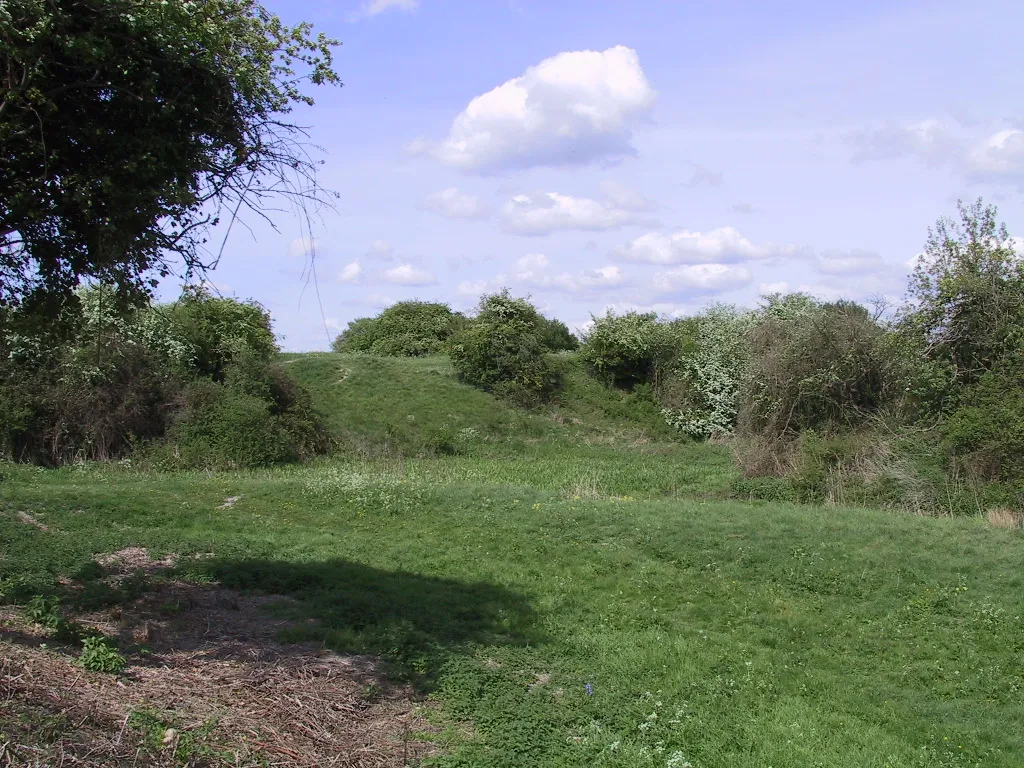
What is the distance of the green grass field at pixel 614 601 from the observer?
274 inches

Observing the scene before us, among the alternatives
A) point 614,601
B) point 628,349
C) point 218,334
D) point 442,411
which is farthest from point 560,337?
point 614,601

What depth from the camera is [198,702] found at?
580 centimetres

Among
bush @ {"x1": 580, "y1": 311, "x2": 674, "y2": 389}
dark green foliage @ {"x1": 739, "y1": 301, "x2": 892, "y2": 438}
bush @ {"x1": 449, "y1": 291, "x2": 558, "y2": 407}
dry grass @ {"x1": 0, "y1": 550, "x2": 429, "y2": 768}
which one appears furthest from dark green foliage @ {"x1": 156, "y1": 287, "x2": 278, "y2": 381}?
dry grass @ {"x1": 0, "y1": 550, "x2": 429, "y2": 768}

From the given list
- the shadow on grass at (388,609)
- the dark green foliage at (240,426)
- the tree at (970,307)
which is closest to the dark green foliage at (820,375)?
the tree at (970,307)

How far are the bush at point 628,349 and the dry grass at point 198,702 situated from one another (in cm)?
2820

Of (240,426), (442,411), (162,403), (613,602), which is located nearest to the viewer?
(613,602)

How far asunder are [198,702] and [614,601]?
6.22 m

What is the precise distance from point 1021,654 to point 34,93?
1100 centimetres

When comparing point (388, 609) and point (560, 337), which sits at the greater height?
point (560, 337)

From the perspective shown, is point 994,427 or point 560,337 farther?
point 560,337

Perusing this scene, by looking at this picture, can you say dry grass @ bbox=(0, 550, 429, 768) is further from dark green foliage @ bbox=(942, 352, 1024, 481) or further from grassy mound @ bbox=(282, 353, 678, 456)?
grassy mound @ bbox=(282, 353, 678, 456)

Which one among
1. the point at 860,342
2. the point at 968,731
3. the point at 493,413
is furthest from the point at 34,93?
the point at 493,413

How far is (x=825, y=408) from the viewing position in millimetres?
23734

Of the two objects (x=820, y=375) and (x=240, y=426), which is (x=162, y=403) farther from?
(x=820, y=375)
